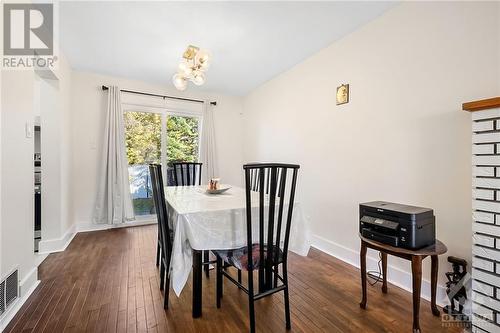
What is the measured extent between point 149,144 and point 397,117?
3.71m

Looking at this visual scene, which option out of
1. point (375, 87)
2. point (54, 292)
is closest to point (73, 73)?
point (54, 292)

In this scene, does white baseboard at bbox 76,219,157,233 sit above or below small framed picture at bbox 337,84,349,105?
below

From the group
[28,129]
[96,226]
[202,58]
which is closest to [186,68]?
[202,58]

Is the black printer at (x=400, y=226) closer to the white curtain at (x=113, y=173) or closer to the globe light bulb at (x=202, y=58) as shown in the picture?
the globe light bulb at (x=202, y=58)

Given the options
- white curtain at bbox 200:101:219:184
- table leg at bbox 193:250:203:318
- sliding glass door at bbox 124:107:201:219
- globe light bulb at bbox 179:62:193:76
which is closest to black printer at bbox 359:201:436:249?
table leg at bbox 193:250:203:318

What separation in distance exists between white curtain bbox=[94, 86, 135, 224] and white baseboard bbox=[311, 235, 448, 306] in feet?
9.68

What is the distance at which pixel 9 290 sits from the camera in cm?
161

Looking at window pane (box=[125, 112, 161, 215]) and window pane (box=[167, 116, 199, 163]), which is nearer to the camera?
window pane (box=[125, 112, 161, 215])

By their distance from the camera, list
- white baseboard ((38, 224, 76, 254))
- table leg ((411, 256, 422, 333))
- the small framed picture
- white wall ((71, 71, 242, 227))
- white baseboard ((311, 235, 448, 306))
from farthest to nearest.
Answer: white wall ((71, 71, 242, 227))
white baseboard ((38, 224, 76, 254))
the small framed picture
white baseboard ((311, 235, 448, 306))
table leg ((411, 256, 422, 333))

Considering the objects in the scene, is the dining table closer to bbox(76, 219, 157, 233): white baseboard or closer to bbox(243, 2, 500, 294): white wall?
bbox(243, 2, 500, 294): white wall

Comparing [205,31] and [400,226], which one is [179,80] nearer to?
[205,31]

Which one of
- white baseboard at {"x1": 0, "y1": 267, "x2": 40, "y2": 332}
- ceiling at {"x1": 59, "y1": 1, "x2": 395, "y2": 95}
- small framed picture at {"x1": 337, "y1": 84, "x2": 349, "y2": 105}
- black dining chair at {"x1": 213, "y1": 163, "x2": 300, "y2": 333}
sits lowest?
white baseboard at {"x1": 0, "y1": 267, "x2": 40, "y2": 332}

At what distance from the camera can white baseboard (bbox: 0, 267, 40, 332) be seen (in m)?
1.53

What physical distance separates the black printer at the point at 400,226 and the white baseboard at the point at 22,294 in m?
2.51
